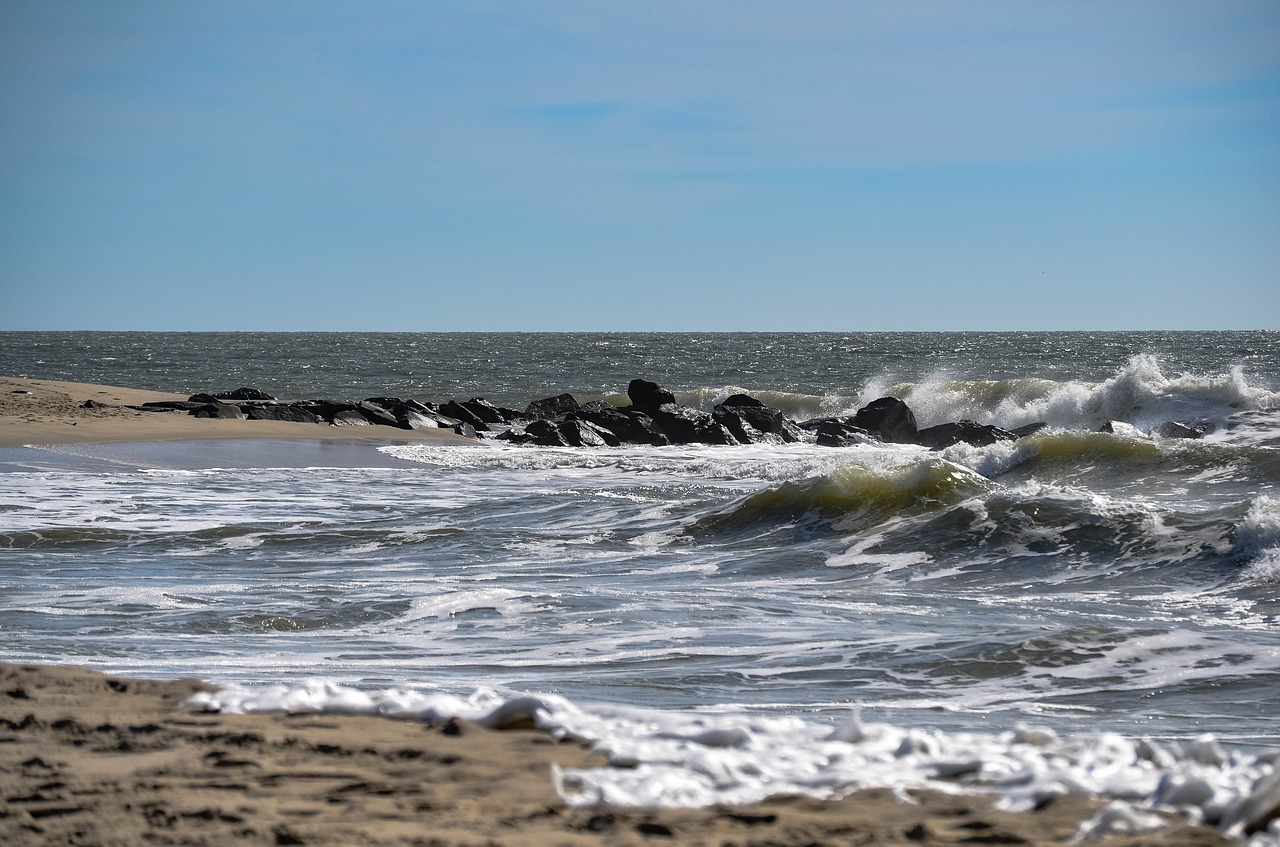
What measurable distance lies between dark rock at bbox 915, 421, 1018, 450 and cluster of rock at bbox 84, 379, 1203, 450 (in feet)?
0.07

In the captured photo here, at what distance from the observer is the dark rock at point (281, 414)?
89.9 ft

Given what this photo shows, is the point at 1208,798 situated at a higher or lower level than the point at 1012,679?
higher

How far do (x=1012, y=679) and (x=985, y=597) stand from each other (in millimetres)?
2918

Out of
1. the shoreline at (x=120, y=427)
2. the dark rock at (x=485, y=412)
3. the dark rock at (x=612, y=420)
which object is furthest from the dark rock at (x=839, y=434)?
the dark rock at (x=485, y=412)

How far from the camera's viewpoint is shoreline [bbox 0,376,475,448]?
21.6m

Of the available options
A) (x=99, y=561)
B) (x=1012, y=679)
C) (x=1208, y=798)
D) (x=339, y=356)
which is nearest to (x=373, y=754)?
(x=1208, y=798)

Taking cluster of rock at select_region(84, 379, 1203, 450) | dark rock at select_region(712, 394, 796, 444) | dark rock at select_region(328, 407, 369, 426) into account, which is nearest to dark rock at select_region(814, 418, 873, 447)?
cluster of rock at select_region(84, 379, 1203, 450)

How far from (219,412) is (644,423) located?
9457mm

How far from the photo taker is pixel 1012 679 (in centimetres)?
645

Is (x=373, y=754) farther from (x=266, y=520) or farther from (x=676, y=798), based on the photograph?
(x=266, y=520)

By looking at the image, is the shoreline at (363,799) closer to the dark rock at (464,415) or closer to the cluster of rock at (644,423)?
the cluster of rock at (644,423)

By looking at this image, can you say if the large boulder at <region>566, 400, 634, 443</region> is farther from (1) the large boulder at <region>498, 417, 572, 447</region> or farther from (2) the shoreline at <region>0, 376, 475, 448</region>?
(2) the shoreline at <region>0, 376, 475, 448</region>

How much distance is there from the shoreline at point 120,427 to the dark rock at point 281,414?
64 centimetres

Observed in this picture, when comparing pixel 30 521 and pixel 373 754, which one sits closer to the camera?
pixel 373 754
